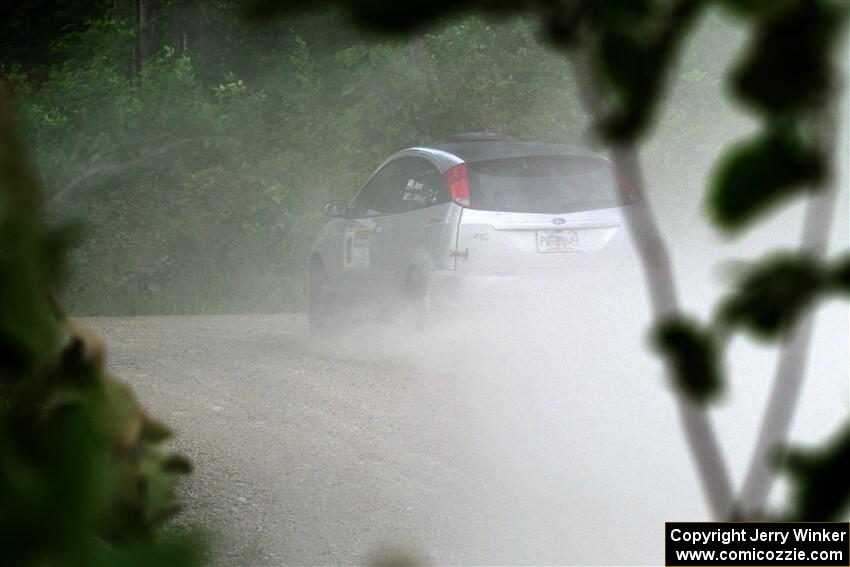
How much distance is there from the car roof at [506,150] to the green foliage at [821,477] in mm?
10072

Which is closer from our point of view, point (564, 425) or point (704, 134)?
point (564, 425)

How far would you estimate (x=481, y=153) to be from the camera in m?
10.8

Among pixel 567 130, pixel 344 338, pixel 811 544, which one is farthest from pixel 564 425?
pixel 567 130

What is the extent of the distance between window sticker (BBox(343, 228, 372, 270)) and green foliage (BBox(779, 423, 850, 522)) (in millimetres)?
11312

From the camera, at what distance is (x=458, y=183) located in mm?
10484

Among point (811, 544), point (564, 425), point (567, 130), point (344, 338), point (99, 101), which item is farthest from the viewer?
point (99, 101)

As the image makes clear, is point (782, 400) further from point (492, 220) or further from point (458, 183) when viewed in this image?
point (458, 183)

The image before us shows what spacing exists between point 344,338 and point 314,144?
18.8 feet

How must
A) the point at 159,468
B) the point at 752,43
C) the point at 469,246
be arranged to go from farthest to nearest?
the point at 469,246, the point at 159,468, the point at 752,43

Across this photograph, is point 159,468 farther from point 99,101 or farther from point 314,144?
point 99,101

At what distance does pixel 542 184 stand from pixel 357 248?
2.26m

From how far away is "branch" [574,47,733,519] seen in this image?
597mm

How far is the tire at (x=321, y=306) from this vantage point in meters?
12.6

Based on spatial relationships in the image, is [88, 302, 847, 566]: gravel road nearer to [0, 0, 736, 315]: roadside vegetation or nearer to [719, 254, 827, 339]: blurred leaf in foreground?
[719, 254, 827, 339]: blurred leaf in foreground
